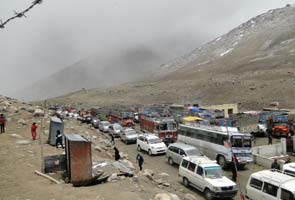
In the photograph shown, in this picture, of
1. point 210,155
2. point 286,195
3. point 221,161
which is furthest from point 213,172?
point 210,155

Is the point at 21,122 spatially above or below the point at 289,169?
above

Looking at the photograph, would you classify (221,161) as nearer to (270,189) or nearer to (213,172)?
(213,172)

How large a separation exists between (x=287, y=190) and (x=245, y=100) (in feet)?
242

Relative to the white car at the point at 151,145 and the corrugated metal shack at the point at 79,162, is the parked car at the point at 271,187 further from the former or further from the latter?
the white car at the point at 151,145

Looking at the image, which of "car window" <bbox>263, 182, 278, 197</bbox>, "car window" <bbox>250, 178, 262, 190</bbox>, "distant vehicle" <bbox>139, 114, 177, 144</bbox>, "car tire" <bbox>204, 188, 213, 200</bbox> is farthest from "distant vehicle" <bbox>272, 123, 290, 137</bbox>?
"car window" <bbox>263, 182, 278, 197</bbox>

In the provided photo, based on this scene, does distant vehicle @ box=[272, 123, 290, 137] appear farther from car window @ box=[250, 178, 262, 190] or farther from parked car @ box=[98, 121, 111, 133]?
car window @ box=[250, 178, 262, 190]

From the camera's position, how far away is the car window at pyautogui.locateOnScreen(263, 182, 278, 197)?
17469 mm

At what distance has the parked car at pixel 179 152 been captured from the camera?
2762 cm

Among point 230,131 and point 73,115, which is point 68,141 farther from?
point 73,115

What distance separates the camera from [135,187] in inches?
703

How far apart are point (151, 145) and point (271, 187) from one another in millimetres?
Result: 16584

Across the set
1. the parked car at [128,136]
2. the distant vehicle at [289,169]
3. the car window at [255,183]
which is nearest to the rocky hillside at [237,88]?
the parked car at [128,136]

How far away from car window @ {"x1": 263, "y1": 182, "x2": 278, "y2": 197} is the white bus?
7.69 meters

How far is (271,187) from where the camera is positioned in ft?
58.1
